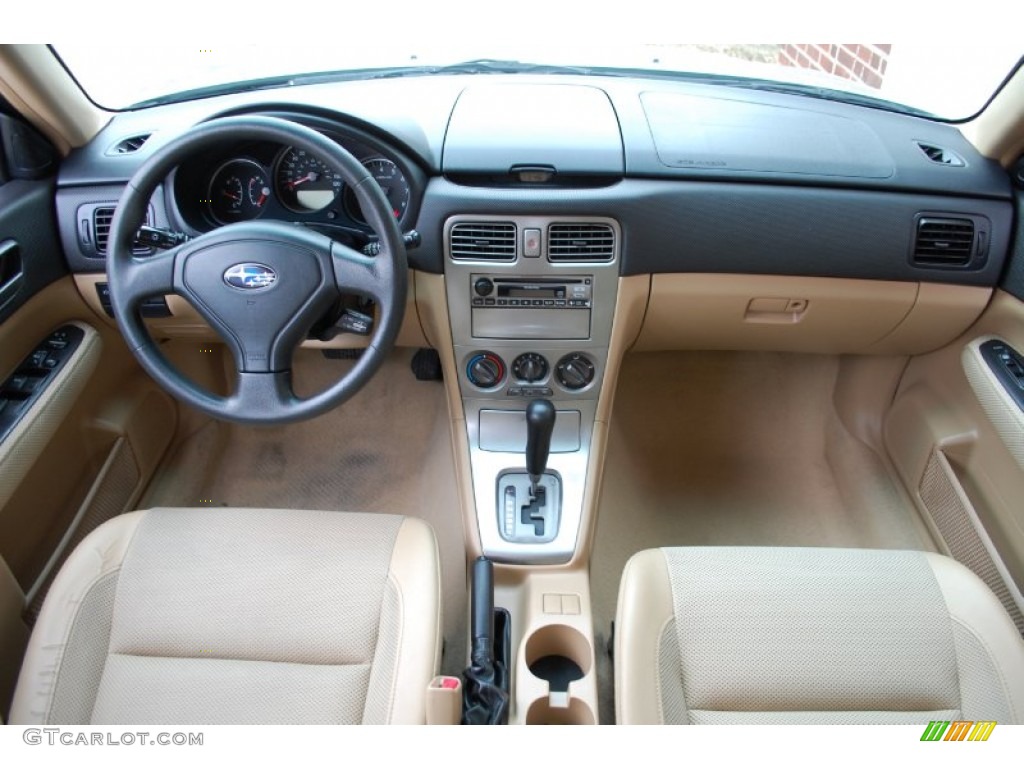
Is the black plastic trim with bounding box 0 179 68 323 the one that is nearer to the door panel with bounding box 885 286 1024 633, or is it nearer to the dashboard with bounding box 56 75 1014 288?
the dashboard with bounding box 56 75 1014 288

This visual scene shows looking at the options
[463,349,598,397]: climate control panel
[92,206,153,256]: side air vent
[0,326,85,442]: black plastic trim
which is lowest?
[463,349,598,397]: climate control panel

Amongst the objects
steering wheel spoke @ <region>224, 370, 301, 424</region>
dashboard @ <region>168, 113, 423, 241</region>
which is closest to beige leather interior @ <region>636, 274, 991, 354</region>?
dashboard @ <region>168, 113, 423, 241</region>

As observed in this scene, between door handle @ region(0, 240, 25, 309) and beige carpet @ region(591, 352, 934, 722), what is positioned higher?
door handle @ region(0, 240, 25, 309)

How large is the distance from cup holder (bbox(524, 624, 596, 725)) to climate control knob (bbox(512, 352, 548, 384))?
1.81 feet

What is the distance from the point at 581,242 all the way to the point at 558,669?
0.86 meters

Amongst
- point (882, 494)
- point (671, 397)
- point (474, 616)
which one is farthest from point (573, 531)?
point (882, 494)

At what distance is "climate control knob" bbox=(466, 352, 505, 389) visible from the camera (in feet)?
5.33

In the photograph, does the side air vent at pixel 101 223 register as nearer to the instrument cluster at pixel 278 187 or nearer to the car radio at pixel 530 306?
the instrument cluster at pixel 278 187

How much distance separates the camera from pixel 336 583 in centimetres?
122

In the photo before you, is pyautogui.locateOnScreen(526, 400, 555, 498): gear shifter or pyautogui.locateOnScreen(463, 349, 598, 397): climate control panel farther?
pyautogui.locateOnScreen(463, 349, 598, 397): climate control panel

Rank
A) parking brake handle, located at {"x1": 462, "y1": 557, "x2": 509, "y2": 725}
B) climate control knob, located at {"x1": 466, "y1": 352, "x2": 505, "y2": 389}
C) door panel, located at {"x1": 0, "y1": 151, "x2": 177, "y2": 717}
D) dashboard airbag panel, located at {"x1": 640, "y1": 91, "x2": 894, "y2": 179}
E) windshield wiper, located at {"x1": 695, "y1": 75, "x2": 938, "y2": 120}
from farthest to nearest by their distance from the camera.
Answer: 1. windshield wiper, located at {"x1": 695, "y1": 75, "x2": 938, "y2": 120}
2. climate control knob, located at {"x1": 466, "y1": 352, "x2": 505, "y2": 389}
3. dashboard airbag panel, located at {"x1": 640, "y1": 91, "x2": 894, "y2": 179}
4. door panel, located at {"x1": 0, "y1": 151, "x2": 177, "y2": 717}
5. parking brake handle, located at {"x1": 462, "y1": 557, "x2": 509, "y2": 725}

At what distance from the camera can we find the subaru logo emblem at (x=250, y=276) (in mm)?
1231

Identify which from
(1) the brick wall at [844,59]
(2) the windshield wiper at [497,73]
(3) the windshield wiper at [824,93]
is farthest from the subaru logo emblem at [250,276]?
(1) the brick wall at [844,59]

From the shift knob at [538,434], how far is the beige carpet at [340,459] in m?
0.49
